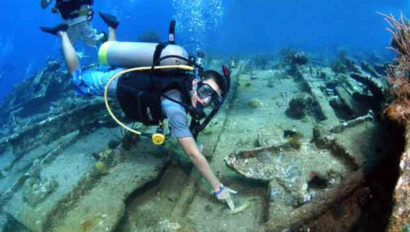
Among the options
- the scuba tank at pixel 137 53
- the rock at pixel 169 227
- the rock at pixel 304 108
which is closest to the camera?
the rock at pixel 169 227

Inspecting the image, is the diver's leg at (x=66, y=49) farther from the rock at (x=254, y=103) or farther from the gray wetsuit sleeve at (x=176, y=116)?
the rock at (x=254, y=103)

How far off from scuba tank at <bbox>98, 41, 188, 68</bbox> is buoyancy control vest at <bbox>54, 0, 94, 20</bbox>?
1.92m

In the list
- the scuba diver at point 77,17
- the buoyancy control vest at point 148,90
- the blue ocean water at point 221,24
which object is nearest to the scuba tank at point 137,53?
the buoyancy control vest at point 148,90

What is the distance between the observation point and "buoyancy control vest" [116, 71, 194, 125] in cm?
420

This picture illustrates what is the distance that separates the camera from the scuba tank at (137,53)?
4.36m

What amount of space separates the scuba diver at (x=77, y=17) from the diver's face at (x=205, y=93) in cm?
372

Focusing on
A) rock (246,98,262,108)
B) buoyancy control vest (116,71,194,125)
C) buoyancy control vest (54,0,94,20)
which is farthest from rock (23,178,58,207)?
rock (246,98,262,108)

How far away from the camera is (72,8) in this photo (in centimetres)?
623

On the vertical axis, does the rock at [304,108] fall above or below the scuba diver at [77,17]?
below

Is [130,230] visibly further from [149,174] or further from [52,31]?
[52,31]

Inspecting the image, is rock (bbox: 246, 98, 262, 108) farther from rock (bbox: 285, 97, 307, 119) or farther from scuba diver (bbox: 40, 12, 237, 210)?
scuba diver (bbox: 40, 12, 237, 210)

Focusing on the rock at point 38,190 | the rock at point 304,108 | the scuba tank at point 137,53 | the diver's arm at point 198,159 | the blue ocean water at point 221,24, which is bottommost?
the blue ocean water at point 221,24

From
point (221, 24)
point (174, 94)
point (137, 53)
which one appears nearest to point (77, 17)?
point (137, 53)

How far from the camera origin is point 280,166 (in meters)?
4.54
